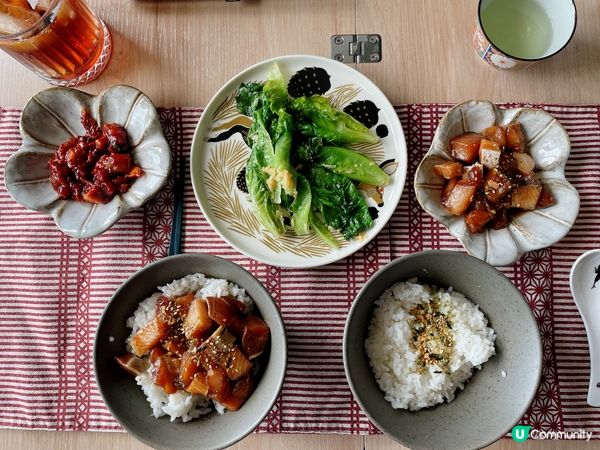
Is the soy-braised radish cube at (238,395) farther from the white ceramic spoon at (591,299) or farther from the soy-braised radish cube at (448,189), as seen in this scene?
the white ceramic spoon at (591,299)

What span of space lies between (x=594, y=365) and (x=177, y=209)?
1.53m

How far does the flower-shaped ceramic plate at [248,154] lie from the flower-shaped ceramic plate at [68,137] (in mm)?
164

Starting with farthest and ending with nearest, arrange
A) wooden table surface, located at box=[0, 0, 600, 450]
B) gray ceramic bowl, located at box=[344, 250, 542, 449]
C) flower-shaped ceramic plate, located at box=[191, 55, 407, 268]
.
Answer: wooden table surface, located at box=[0, 0, 600, 450] → flower-shaped ceramic plate, located at box=[191, 55, 407, 268] → gray ceramic bowl, located at box=[344, 250, 542, 449]

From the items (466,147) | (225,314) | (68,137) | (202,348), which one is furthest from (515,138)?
(68,137)

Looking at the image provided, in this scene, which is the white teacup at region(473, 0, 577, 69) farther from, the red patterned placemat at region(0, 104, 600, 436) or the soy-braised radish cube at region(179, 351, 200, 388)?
the soy-braised radish cube at region(179, 351, 200, 388)

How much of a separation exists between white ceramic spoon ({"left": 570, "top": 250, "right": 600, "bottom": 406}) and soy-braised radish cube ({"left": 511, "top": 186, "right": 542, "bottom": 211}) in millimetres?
277

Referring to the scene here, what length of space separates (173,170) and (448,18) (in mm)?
1172

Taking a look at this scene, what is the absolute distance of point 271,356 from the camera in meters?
1.67

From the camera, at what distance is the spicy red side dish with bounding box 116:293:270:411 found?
5.31 ft

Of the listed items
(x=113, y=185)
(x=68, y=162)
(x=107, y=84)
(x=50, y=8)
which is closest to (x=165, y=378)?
(x=113, y=185)

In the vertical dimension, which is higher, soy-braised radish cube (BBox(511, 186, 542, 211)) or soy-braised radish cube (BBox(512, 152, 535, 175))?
soy-braised radish cube (BBox(512, 152, 535, 175))

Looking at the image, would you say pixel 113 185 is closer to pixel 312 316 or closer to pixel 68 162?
pixel 68 162

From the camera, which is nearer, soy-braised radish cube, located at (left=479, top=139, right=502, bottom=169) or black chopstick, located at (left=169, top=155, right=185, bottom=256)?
soy-braised radish cube, located at (left=479, top=139, right=502, bottom=169)

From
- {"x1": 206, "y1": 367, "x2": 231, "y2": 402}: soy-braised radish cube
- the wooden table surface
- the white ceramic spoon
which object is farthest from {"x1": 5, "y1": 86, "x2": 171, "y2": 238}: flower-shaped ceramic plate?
the white ceramic spoon
